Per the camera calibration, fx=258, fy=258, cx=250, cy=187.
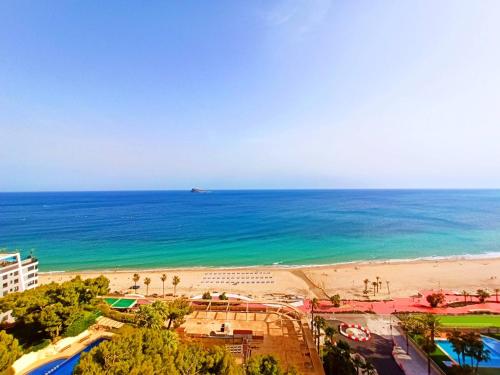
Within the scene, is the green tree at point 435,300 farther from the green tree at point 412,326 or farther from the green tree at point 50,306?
the green tree at point 50,306

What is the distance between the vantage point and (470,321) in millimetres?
28266

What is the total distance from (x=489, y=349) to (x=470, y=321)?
595 centimetres

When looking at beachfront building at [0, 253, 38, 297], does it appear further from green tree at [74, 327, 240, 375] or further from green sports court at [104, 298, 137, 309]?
green tree at [74, 327, 240, 375]

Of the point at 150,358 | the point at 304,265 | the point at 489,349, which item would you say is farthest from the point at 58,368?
the point at 304,265

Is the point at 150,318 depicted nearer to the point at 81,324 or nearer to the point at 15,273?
the point at 81,324

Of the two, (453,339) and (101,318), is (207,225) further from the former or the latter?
(453,339)

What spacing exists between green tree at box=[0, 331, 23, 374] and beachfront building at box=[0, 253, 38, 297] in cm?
2358

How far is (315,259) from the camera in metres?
57.5

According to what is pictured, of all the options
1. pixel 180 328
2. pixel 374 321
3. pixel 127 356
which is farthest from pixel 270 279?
pixel 127 356

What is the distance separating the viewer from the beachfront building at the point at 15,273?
31.4 m

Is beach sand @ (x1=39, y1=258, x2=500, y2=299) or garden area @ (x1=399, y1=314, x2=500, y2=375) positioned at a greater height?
garden area @ (x1=399, y1=314, x2=500, y2=375)

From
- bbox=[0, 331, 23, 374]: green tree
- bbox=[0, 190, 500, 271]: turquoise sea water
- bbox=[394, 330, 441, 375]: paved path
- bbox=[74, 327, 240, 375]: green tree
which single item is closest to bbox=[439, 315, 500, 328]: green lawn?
bbox=[394, 330, 441, 375]: paved path

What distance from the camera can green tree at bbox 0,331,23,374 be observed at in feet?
42.3

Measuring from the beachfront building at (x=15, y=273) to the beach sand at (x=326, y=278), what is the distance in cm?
1061
